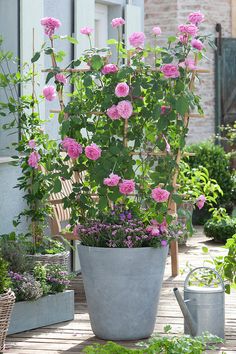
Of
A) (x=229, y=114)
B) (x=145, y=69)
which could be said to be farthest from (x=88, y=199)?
(x=229, y=114)

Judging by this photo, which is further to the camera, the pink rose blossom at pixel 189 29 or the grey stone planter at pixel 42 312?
the grey stone planter at pixel 42 312

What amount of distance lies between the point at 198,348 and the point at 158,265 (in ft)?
5.72

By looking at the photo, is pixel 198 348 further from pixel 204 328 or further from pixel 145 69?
pixel 145 69

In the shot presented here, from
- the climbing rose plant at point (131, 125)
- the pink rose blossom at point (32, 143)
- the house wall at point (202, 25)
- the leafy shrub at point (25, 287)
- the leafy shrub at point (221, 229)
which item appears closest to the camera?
the climbing rose plant at point (131, 125)

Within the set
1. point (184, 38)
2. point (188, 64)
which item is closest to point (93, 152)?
point (188, 64)

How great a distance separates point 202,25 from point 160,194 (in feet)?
27.3

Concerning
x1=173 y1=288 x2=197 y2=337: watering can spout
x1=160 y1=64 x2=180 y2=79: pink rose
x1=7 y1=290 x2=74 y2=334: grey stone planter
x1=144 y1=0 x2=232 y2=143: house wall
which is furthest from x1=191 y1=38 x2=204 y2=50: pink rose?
x1=144 y1=0 x2=232 y2=143: house wall

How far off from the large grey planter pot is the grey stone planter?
44 centimetres

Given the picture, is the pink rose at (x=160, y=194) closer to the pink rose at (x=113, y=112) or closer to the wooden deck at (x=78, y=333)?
the pink rose at (x=113, y=112)

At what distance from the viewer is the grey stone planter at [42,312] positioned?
5.78 meters

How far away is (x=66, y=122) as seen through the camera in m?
5.68

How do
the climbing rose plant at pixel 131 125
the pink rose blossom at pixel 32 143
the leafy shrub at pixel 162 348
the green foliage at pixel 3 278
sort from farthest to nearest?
the pink rose blossom at pixel 32 143
the climbing rose plant at pixel 131 125
the green foliage at pixel 3 278
the leafy shrub at pixel 162 348

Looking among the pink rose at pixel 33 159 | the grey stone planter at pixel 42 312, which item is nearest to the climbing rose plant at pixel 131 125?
the pink rose at pixel 33 159

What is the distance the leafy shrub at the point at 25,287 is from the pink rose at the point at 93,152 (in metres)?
0.85
